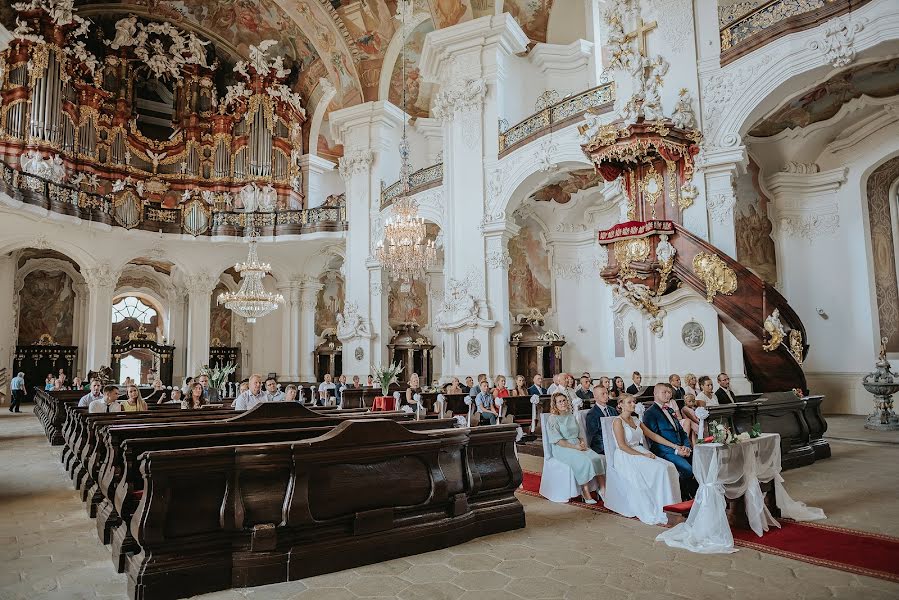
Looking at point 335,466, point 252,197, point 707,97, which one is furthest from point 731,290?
point 252,197

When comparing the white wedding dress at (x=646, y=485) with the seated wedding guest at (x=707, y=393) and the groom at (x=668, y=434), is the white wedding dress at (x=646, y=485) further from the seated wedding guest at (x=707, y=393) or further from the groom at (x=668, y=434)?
the seated wedding guest at (x=707, y=393)

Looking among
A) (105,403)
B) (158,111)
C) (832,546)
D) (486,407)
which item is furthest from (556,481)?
(158,111)

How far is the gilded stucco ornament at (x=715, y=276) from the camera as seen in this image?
8.71 metres

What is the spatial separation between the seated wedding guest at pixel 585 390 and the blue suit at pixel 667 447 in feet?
13.8

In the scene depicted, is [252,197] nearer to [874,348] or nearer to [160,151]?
[160,151]

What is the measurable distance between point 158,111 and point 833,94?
21648 mm

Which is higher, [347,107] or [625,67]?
[347,107]

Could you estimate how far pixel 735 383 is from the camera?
936 centimetres

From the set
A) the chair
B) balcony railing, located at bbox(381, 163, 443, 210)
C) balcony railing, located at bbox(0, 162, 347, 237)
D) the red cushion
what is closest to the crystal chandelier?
balcony railing, located at bbox(0, 162, 347, 237)

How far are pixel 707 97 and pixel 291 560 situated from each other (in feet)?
31.4

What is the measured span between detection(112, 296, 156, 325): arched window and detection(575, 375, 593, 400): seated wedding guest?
22.1 metres

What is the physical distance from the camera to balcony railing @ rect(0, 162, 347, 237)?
18141mm

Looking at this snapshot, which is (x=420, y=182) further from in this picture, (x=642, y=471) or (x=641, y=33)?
(x=642, y=471)

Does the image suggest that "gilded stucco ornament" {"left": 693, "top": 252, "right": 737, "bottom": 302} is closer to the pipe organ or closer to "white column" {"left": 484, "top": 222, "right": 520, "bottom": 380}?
"white column" {"left": 484, "top": 222, "right": 520, "bottom": 380}
